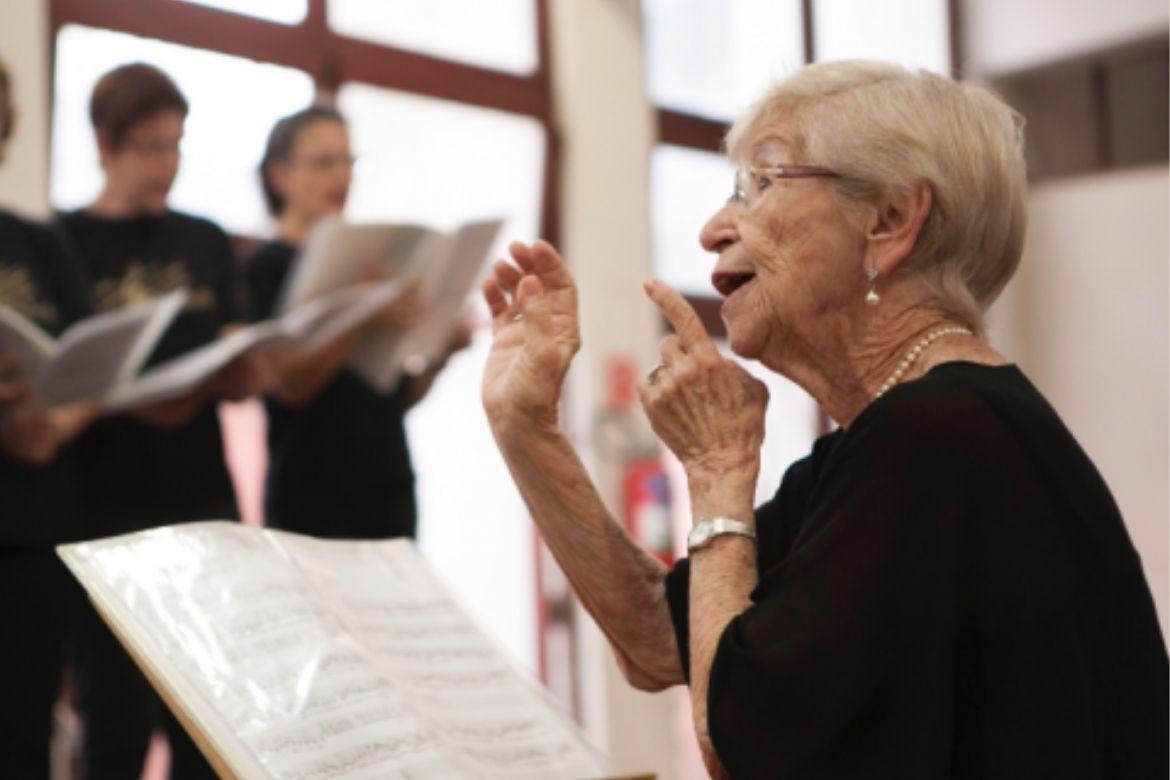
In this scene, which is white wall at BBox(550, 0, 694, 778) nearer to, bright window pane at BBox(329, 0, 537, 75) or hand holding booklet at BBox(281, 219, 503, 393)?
bright window pane at BBox(329, 0, 537, 75)

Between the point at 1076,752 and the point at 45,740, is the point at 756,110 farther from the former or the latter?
the point at 45,740

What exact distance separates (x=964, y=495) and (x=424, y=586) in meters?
0.67

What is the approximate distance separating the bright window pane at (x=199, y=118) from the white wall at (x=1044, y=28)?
398cm

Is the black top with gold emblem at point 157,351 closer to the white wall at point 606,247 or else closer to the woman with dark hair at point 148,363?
the woman with dark hair at point 148,363

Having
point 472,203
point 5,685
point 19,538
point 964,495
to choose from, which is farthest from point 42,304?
point 472,203

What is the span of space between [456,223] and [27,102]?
137 cm

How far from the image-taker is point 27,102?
3871mm

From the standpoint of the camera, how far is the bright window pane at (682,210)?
605 cm

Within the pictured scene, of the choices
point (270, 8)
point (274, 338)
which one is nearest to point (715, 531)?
point (274, 338)

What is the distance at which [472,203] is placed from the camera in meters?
5.26

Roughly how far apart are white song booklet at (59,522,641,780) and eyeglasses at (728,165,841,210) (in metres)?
0.56

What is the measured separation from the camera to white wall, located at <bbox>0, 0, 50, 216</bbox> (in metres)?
3.79

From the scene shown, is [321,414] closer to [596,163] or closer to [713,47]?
[596,163]

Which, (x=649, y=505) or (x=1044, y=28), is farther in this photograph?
(x=1044, y=28)
